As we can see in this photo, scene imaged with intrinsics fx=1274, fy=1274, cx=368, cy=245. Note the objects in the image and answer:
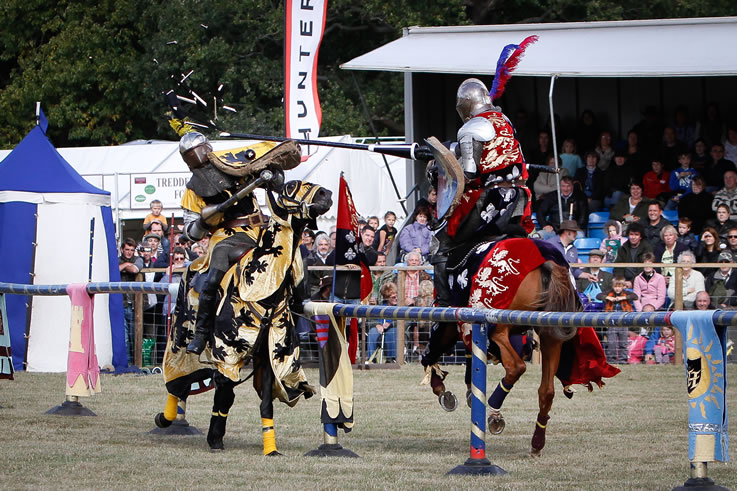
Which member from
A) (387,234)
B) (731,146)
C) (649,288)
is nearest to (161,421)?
(649,288)

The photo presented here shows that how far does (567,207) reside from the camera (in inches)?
706

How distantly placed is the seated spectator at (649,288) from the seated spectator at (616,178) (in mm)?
3512

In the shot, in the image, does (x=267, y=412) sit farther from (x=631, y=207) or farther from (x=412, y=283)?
(x=631, y=207)

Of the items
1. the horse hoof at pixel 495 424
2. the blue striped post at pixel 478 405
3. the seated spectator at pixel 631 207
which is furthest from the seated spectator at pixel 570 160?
the blue striped post at pixel 478 405

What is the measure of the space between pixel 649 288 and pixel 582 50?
4.45m

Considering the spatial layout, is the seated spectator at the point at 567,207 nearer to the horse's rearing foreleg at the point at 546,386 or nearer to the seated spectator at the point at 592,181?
the seated spectator at the point at 592,181

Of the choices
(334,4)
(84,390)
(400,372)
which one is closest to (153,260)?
(400,372)

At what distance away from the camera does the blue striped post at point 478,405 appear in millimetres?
7383

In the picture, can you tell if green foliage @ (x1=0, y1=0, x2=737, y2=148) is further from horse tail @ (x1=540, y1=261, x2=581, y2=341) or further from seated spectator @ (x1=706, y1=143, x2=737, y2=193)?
horse tail @ (x1=540, y1=261, x2=581, y2=341)

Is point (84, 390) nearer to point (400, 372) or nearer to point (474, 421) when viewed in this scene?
point (474, 421)

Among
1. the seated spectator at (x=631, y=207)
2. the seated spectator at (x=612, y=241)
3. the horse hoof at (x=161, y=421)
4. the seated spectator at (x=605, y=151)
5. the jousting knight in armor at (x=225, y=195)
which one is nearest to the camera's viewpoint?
the jousting knight in armor at (x=225, y=195)

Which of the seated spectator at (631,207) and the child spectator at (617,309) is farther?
the seated spectator at (631,207)

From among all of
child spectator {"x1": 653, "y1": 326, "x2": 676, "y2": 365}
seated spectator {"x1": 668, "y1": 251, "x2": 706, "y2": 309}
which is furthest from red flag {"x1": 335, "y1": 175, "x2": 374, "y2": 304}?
child spectator {"x1": 653, "y1": 326, "x2": 676, "y2": 365}

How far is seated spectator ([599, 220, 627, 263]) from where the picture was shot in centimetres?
1642
